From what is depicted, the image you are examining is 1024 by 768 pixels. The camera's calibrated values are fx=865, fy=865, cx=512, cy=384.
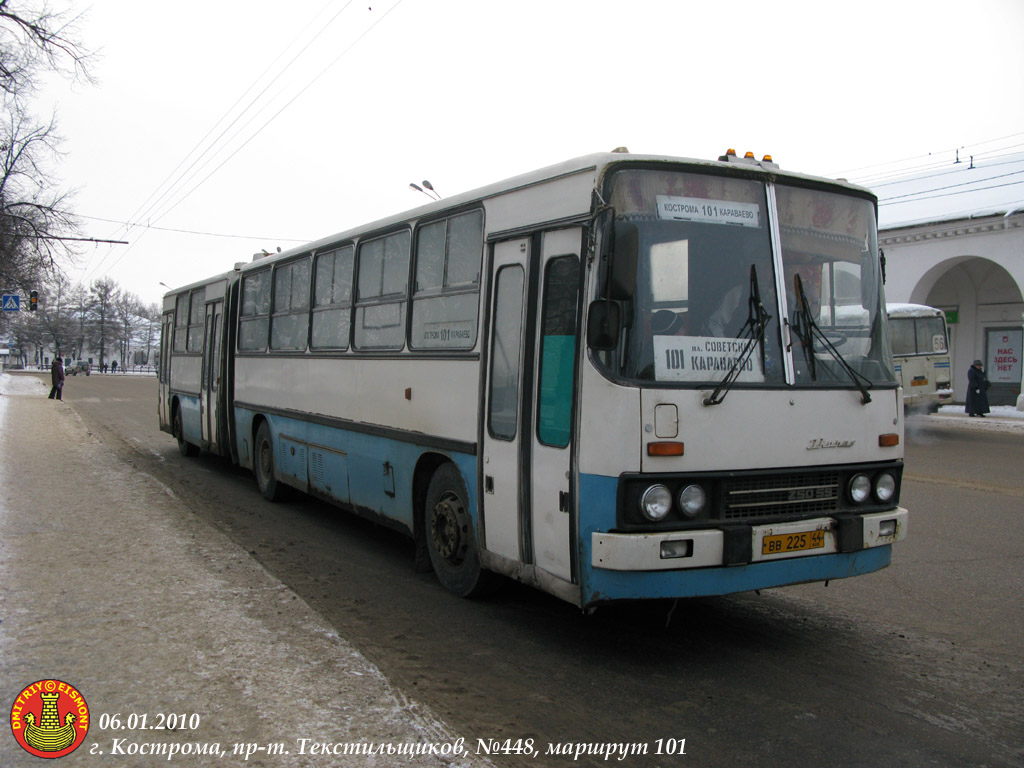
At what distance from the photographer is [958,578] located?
703 cm

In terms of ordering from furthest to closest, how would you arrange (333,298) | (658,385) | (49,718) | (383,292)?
(333,298)
(383,292)
(658,385)
(49,718)

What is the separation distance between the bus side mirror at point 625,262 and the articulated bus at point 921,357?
20.4 metres

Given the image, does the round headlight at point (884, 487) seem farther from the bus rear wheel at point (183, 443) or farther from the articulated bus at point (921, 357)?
the articulated bus at point (921, 357)

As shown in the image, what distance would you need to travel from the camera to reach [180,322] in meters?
16.2

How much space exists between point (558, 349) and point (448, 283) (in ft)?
5.67


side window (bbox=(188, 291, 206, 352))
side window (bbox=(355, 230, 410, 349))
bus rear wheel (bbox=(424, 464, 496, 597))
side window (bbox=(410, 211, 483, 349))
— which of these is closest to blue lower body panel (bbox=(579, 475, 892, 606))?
bus rear wheel (bbox=(424, 464, 496, 597))

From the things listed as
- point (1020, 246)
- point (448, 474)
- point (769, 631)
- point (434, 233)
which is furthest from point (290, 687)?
point (1020, 246)

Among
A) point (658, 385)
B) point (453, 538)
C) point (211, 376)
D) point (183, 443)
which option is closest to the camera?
point (658, 385)

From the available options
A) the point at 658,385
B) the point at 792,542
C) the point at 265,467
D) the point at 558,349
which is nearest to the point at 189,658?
the point at 558,349

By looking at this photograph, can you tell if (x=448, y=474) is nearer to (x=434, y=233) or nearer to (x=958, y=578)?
(x=434, y=233)

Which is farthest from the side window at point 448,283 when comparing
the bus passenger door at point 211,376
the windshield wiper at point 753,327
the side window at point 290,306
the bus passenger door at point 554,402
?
the bus passenger door at point 211,376

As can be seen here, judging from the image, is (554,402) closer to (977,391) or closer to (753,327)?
(753,327)

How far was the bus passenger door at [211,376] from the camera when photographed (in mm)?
13414

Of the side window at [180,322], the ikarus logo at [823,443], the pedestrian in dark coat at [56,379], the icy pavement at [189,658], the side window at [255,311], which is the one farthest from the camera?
the pedestrian in dark coat at [56,379]
